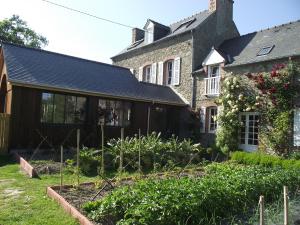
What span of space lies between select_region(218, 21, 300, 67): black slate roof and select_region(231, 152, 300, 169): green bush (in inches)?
180

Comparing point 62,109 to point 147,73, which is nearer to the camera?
point 62,109

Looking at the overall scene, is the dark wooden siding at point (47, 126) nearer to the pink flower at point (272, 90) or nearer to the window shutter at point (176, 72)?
the window shutter at point (176, 72)

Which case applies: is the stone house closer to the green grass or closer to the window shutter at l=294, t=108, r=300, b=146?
the window shutter at l=294, t=108, r=300, b=146

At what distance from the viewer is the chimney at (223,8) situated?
19875 millimetres

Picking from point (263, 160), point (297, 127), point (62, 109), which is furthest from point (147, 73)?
point (263, 160)

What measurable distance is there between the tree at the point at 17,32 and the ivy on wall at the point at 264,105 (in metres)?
28.1

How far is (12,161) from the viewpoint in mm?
10664

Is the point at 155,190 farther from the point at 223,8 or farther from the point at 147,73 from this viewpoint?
the point at 147,73

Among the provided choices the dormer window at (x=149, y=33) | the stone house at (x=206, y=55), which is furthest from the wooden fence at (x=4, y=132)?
the dormer window at (x=149, y=33)

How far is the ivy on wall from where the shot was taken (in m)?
13.4

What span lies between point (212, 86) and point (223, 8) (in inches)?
244

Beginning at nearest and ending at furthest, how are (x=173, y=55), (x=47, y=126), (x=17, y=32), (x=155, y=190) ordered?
(x=155, y=190), (x=47, y=126), (x=173, y=55), (x=17, y=32)

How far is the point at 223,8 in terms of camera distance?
20.3 metres

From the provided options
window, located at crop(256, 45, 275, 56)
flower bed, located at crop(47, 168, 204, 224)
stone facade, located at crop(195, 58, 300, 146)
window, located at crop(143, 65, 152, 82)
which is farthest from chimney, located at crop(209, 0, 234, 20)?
flower bed, located at crop(47, 168, 204, 224)
